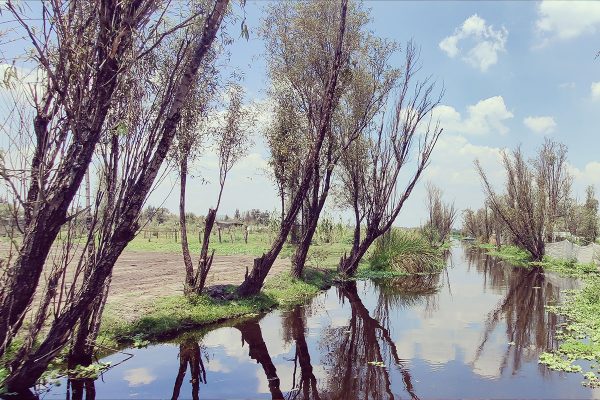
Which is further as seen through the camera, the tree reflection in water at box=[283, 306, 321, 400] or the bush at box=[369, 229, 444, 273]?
the bush at box=[369, 229, 444, 273]

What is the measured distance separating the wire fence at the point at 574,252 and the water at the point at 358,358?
516 inches

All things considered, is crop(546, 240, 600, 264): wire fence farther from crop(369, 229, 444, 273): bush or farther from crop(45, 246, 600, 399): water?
crop(45, 246, 600, 399): water

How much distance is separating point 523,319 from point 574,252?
Result: 18.0 meters

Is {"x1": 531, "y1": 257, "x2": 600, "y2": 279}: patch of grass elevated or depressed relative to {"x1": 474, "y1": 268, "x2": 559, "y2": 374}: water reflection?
elevated

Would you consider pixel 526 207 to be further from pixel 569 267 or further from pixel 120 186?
pixel 120 186

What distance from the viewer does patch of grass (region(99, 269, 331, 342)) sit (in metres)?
7.88

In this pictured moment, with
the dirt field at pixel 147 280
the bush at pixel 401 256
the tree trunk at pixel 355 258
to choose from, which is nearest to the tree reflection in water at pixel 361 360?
the dirt field at pixel 147 280

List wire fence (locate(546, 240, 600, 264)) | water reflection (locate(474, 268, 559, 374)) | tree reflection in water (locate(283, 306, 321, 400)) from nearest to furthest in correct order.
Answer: tree reflection in water (locate(283, 306, 321, 400))
water reflection (locate(474, 268, 559, 374))
wire fence (locate(546, 240, 600, 264))

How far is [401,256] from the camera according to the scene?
20875mm

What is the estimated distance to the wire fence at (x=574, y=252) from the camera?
2273cm

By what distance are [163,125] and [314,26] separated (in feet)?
36.6

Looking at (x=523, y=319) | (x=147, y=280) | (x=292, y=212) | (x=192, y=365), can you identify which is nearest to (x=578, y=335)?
(x=523, y=319)

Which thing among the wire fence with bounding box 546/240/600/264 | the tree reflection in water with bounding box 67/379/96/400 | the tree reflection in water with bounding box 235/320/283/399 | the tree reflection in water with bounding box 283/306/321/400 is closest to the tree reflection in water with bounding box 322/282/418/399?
the tree reflection in water with bounding box 283/306/321/400

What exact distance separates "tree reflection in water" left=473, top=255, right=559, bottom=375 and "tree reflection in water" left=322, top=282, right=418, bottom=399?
1.63 metres
